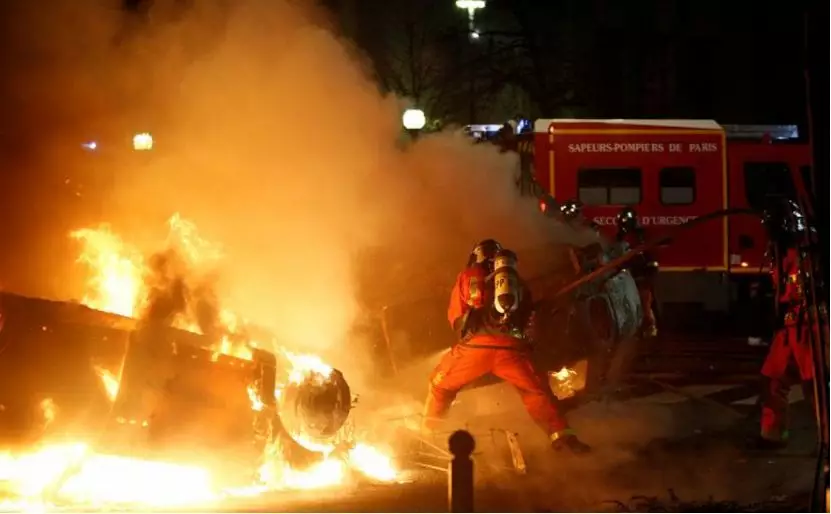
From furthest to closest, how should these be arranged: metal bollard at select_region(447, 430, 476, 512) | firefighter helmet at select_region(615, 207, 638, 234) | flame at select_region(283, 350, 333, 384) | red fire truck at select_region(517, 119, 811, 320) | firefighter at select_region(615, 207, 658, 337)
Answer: red fire truck at select_region(517, 119, 811, 320)
firefighter helmet at select_region(615, 207, 638, 234)
firefighter at select_region(615, 207, 658, 337)
flame at select_region(283, 350, 333, 384)
metal bollard at select_region(447, 430, 476, 512)

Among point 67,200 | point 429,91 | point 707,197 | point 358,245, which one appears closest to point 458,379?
point 358,245

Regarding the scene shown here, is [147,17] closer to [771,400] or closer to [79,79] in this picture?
[79,79]

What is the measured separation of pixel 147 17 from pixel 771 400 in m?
5.09

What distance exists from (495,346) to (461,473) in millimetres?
2027

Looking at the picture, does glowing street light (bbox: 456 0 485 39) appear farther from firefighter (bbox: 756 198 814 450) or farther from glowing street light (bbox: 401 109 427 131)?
firefighter (bbox: 756 198 814 450)

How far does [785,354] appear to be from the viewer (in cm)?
612

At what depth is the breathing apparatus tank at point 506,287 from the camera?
615 cm

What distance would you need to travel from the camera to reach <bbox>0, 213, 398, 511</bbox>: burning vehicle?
482cm

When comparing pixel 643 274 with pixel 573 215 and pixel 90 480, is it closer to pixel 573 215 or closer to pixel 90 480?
pixel 573 215

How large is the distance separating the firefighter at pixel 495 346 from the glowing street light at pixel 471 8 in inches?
604

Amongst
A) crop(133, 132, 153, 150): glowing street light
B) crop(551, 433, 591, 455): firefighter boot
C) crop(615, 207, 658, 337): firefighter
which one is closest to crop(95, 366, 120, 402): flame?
crop(133, 132, 153, 150): glowing street light

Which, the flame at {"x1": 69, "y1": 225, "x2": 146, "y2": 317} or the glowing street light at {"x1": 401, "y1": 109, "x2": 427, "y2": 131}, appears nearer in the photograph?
the flame at {"x1": 69, "y1": 225, "x2": 146, "y2": 317}

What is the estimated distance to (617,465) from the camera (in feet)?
19.7

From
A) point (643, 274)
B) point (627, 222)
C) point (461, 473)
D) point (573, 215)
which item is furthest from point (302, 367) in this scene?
point (627, 222)
